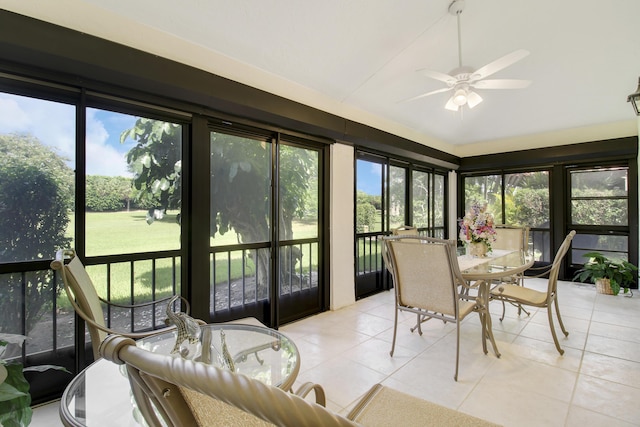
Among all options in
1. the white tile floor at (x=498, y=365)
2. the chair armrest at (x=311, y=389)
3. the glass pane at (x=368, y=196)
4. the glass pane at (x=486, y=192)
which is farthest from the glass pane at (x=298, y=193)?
the glass pane at (x=486, y=192)

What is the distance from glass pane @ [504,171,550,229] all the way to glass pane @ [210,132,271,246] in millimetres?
A: 4762

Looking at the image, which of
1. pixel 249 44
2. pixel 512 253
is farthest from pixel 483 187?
pixel 249 44

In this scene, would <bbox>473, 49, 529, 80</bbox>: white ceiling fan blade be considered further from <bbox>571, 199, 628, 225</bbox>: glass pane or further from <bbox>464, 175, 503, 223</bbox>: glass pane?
<bbox>571, 199, 628, 225</bbox>: glass pane

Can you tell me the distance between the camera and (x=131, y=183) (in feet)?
7.76

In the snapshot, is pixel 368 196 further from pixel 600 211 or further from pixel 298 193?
pixel 600 211

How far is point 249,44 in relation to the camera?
96.4 inches

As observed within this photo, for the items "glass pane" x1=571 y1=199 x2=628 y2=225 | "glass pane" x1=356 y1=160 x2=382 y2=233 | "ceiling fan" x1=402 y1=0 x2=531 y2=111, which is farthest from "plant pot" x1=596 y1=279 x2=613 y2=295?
"ceiling fan" x1=402 y1=0 x2=531 y2=111

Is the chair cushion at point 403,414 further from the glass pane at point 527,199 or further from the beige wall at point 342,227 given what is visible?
the glass pane at point 527,199

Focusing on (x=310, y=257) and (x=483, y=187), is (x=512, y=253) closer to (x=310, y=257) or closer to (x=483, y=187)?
(x=310, y=257)

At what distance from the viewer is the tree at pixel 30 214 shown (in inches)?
74.3

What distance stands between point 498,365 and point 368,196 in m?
2.65

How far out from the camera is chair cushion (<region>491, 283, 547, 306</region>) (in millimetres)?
2632

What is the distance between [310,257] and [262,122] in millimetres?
1685

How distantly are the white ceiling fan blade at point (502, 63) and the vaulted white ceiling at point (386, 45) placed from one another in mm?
684
